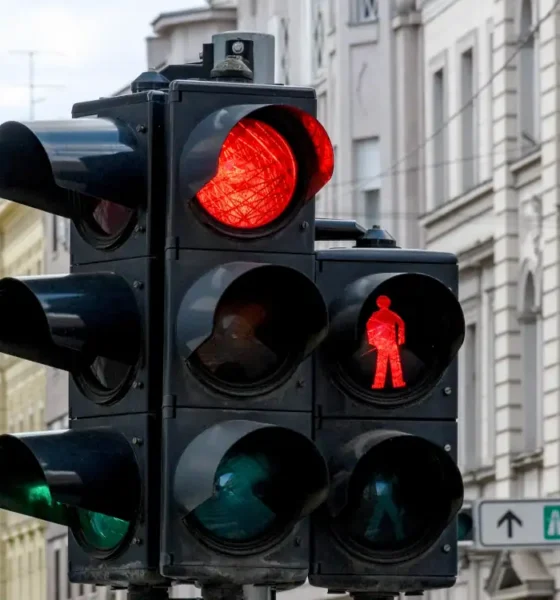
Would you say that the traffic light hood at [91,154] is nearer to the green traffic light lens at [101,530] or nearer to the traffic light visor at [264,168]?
the traffic light visor at [264,168]

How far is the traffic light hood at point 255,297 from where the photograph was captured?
5.09m

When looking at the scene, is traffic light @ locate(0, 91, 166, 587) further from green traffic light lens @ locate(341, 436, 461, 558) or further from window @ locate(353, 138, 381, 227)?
window @ locate(353, 138, 381, 227)

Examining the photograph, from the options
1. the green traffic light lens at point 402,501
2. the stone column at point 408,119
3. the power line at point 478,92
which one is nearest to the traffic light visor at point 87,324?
the green traffic light lens at point 402,501

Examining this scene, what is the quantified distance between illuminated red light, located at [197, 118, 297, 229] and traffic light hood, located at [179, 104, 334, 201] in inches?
1.0

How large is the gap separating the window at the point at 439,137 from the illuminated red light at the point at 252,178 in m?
32.3

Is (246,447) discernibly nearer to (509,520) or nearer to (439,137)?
(509,520)

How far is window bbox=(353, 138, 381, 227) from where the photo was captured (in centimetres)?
4097

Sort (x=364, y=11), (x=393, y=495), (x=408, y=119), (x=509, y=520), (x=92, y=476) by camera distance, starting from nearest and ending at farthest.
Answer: (x=92, y=476), (x=393, y=495), (x=509, y=520), (x=408, y=119), (x=364, y=11)

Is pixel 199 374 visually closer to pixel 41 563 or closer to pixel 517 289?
pixel 517 289

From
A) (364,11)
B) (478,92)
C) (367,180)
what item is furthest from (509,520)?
(364,11)

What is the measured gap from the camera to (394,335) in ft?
18.8

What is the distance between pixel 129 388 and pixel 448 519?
824mm

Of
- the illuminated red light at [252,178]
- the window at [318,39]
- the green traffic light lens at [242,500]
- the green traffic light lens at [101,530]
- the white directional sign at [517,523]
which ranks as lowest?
the white directional sign at [517,523]

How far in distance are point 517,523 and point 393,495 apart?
9623 millimetres
